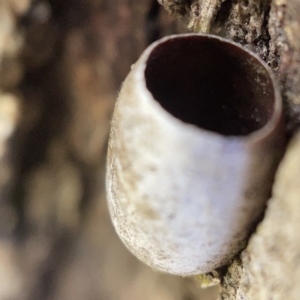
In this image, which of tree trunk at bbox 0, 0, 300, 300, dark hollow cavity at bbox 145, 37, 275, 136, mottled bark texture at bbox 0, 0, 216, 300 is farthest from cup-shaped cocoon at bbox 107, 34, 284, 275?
mottled bark texture at bbox 0, 0, 216, 300

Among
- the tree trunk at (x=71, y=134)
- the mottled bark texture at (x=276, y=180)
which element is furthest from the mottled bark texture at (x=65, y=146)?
the mottled bark texture at (x=276, y=180)

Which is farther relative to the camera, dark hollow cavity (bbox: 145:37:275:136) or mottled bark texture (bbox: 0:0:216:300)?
mottled bark texture (bbox: 0:0:216:300)

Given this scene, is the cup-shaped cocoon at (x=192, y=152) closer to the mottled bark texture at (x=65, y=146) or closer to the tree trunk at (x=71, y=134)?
the tree trunk at (x=71, y=134)

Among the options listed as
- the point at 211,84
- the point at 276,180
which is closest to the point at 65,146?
the point at 211,84

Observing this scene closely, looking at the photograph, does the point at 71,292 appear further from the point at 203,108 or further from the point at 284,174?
the point at 284,174

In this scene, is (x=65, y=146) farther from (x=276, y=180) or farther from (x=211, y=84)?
(x=276, y=180)

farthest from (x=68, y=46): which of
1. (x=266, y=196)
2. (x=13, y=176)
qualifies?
(x=266, y=196)

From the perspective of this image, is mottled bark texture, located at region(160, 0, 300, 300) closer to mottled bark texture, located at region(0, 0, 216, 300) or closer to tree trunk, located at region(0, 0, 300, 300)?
tree trunk, located at region(0, 0, 300, 300)
